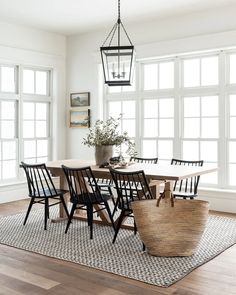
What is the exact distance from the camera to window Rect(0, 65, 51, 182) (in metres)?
6.85

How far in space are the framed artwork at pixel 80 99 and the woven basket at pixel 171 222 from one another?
13.0ft

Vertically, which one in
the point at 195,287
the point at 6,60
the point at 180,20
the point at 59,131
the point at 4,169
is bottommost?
the point at 195,287

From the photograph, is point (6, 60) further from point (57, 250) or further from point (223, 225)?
point (223, 225)

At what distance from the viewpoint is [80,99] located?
755 centimetres

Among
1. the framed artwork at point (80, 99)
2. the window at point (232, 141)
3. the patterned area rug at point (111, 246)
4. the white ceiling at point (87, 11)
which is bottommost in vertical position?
the patterned area rug at point (111, 246)

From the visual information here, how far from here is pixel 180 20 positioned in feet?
20.6

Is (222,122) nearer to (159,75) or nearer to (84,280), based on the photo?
(159,75)

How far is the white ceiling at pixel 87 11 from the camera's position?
5.64m

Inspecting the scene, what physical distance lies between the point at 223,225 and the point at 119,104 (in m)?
3.07

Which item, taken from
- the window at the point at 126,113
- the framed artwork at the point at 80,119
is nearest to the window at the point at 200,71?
the window at the point at 126,113

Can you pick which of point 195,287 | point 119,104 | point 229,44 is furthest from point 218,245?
point 119,104

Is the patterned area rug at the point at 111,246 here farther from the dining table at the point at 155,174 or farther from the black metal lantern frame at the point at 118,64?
the black metal lantern frame at the point at 118,64

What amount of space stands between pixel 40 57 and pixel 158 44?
7.24 feet

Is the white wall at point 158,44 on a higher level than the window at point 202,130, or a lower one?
higher
